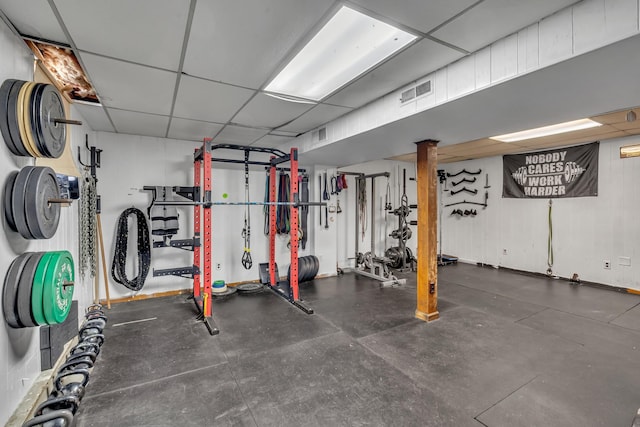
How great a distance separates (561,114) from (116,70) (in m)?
4.03

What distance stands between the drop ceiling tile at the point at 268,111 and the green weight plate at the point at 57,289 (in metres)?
2.24

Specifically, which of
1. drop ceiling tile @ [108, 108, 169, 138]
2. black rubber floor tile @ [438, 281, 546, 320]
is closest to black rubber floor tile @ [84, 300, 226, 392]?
drop ceiling tile @ [108, 108, 169, 138]

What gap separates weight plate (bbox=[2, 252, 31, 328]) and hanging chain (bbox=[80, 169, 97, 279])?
2055mm

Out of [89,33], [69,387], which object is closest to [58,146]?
[89,33]

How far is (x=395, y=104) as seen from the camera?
118 inches

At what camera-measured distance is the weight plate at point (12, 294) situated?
5.66 feet

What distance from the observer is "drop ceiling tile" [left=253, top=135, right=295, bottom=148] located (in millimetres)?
4941

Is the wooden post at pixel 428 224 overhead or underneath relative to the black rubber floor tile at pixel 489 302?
overhead

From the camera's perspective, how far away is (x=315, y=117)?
3.90 meters

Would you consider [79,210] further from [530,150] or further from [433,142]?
[530,150]

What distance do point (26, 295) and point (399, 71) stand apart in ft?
10.3

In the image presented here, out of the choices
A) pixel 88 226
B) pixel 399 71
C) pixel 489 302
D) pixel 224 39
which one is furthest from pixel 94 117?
pixel 489 302

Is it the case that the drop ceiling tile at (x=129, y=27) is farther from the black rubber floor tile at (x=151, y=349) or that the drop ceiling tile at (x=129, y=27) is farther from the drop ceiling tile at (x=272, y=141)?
the black rubber floor tile at (x=151, y=349)

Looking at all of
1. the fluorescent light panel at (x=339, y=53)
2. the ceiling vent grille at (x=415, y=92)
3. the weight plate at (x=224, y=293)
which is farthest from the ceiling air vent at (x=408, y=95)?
the weight plate at (x=224, y=293)
